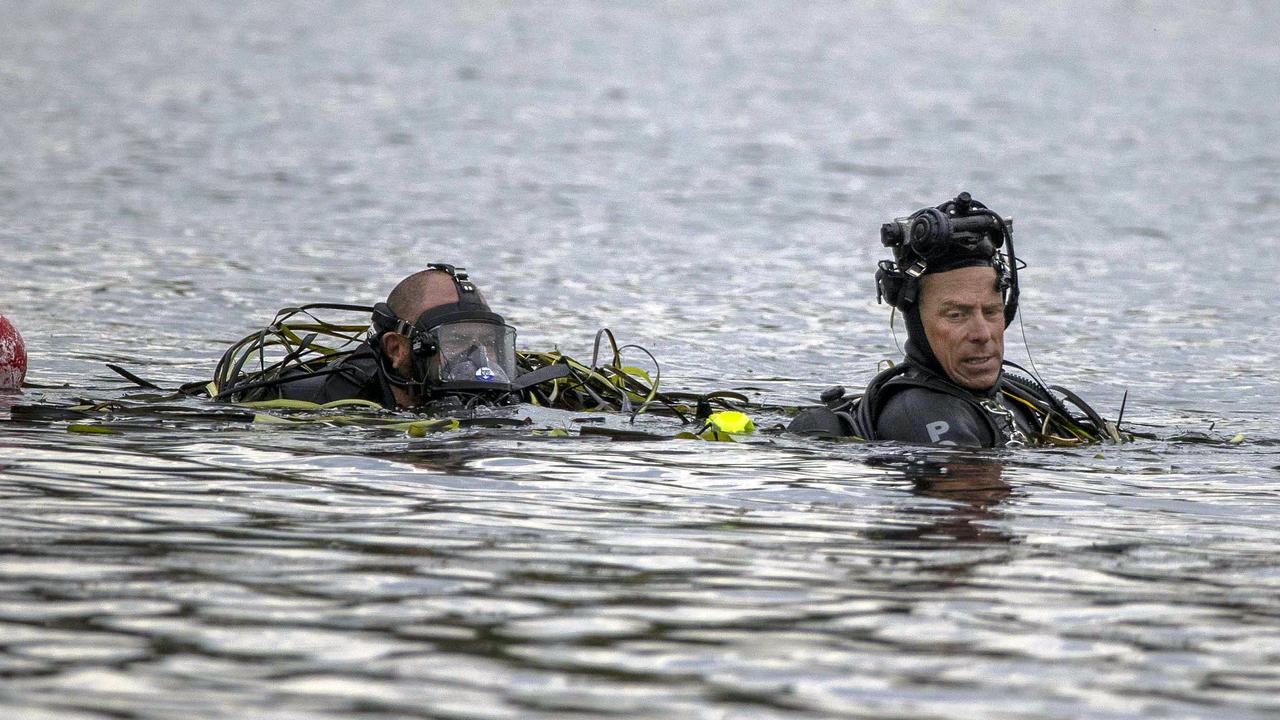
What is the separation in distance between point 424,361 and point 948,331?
2768mm

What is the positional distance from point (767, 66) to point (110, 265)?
3311 cm

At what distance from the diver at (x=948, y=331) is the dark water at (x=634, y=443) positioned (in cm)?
19

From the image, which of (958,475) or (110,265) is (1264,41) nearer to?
(110,265)

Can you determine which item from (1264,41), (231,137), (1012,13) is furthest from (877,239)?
(1012,13)

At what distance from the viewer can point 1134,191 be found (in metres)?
28.7

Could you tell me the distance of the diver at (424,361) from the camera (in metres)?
10.1

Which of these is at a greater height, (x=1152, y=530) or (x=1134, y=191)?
(x=1134, y=191)

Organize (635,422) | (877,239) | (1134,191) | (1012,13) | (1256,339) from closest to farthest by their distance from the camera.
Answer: (635,422), (1256,339), (877,239), (1134,191), (1012,13)

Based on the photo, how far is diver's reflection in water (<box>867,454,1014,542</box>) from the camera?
24.6 ft

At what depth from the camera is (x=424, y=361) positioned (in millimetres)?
10109

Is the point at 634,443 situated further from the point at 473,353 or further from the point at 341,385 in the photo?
the point at 341,385

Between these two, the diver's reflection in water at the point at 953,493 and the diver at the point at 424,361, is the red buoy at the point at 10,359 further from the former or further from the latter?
the diver's reflection in water at the point at 953,493

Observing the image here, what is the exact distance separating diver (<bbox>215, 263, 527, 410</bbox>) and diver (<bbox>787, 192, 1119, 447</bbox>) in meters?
1.97

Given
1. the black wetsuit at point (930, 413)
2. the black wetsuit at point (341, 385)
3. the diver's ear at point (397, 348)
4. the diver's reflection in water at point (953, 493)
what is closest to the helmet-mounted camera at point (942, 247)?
the black wetsuit at point (930, 413)
